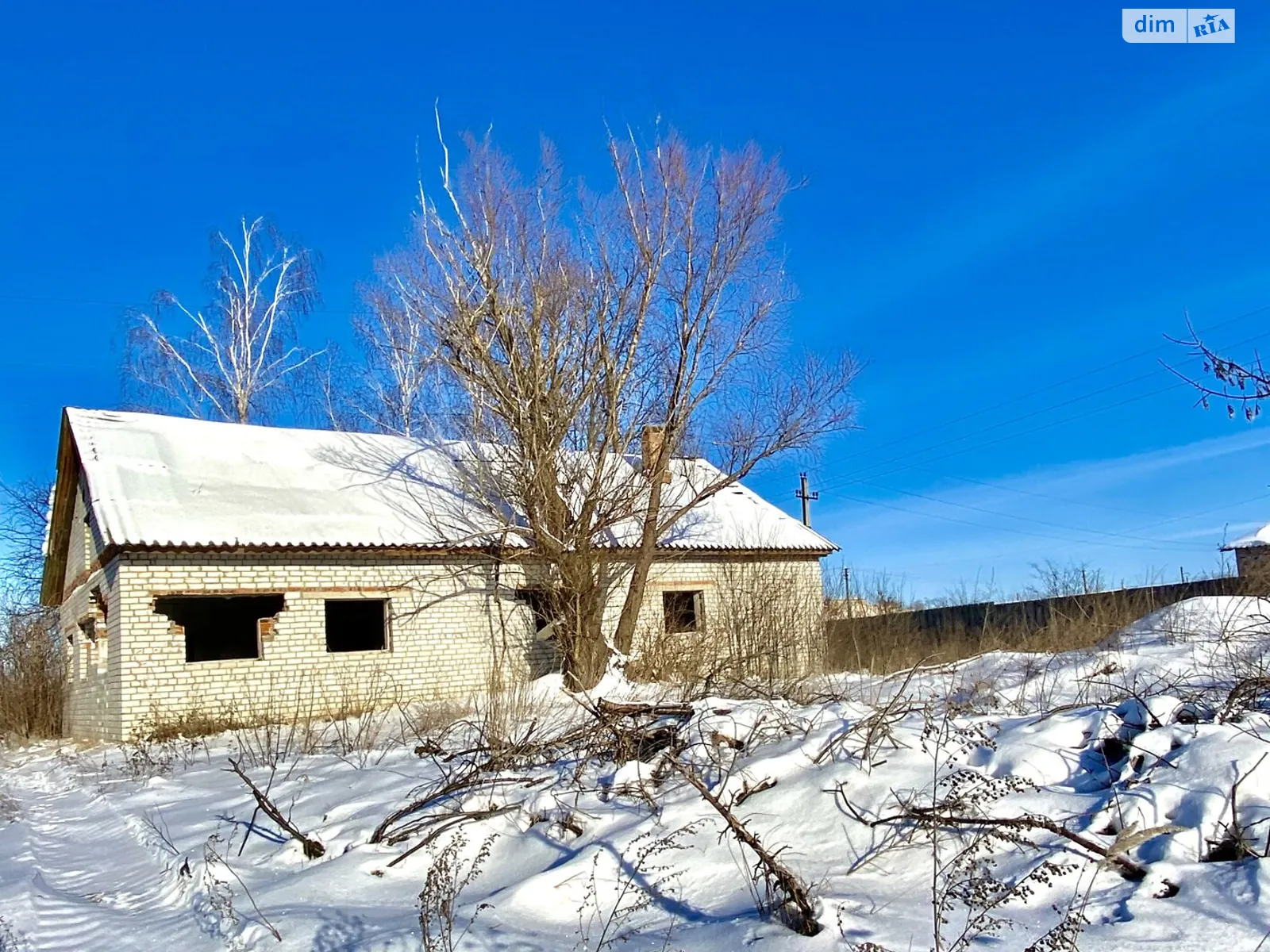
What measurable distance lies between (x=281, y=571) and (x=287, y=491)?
6.37 ft

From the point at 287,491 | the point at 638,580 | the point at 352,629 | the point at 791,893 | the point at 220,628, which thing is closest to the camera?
the point at 791,893

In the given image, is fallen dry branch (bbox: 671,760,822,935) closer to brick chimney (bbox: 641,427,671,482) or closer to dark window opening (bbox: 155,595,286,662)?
brick chimney (bbox: 641,427,671,482)

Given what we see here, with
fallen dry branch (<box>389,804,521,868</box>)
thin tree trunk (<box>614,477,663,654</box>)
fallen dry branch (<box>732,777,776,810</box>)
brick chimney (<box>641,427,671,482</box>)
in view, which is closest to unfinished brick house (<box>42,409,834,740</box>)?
brick chimney (<box>641,427,671,482</box>)

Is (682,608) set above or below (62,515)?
below

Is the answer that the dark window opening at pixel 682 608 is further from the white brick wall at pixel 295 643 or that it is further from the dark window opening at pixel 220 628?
the dark window opening at pixel 220 628

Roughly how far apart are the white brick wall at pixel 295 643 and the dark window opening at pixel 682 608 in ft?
1.44

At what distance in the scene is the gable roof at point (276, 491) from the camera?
14766mm

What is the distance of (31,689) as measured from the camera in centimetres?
1717

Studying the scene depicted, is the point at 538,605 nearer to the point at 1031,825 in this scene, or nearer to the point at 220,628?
the point at 220,628

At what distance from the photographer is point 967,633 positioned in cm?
1842

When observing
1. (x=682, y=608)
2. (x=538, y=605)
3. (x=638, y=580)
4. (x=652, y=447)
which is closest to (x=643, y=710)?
(x=638, y=580)

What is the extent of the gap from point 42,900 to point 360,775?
2.37 m

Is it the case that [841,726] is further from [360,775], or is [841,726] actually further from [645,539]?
[645,539]

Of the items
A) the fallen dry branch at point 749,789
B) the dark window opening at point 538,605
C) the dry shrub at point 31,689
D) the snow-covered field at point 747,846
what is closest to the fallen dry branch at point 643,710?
the snow-covered field at point 747,846
